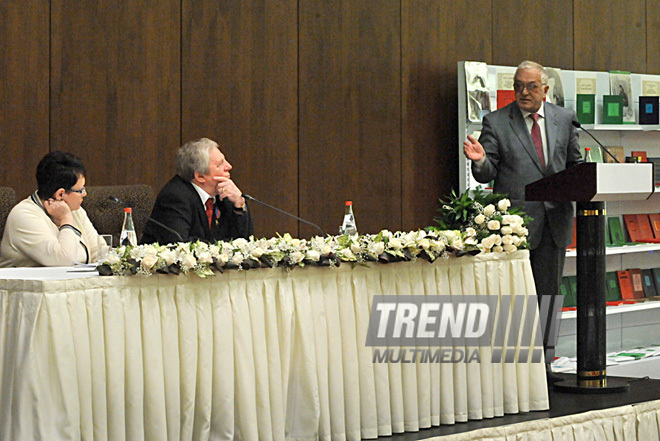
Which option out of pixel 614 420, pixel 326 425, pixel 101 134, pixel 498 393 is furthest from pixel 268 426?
pixel 101 134

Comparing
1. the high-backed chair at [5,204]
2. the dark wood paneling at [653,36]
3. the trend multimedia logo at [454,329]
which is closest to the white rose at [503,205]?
the trend multimedia logo at [454,329]

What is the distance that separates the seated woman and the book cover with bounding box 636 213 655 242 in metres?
4.33

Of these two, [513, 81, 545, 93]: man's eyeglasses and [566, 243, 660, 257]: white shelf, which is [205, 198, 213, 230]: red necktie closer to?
[513, 81, 545, 93]: man's eyeglasses

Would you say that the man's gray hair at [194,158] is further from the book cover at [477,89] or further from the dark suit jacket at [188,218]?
the book cover at [477,89]

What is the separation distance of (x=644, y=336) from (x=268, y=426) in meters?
4.73

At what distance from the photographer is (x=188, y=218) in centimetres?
408

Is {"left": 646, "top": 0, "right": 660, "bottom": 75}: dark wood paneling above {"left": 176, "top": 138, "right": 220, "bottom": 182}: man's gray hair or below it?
above

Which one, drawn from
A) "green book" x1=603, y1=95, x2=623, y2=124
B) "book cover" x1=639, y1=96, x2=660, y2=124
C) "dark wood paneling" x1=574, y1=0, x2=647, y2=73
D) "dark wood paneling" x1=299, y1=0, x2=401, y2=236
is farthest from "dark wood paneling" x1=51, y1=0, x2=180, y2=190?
"book cover" x1=639, y1=96, x2=660, y2=124

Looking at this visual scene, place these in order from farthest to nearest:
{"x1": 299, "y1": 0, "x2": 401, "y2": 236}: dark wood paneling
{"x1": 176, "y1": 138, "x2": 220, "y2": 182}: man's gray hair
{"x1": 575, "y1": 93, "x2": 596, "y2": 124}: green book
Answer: {"x1": 575, "y1": 93, "x2": 596, "y2": 124}: green book
{"x1": 299, "y1": 0, "x2": 401, "y2": 236}: dark wood paneling
{"x1": 176, "y1": 138, "x2": 220, "y2": 182}: man's gray hair

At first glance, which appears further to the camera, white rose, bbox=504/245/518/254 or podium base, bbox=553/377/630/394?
podium base, bbox=553/377/630/394

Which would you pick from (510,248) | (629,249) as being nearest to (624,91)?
(629,249)

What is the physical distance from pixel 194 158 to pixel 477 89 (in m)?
2.51

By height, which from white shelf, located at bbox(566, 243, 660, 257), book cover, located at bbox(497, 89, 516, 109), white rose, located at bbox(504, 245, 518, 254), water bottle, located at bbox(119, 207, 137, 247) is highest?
book cover, located at bbox(497, 89, 516, 109)

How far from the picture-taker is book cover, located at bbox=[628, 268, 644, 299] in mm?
6855
